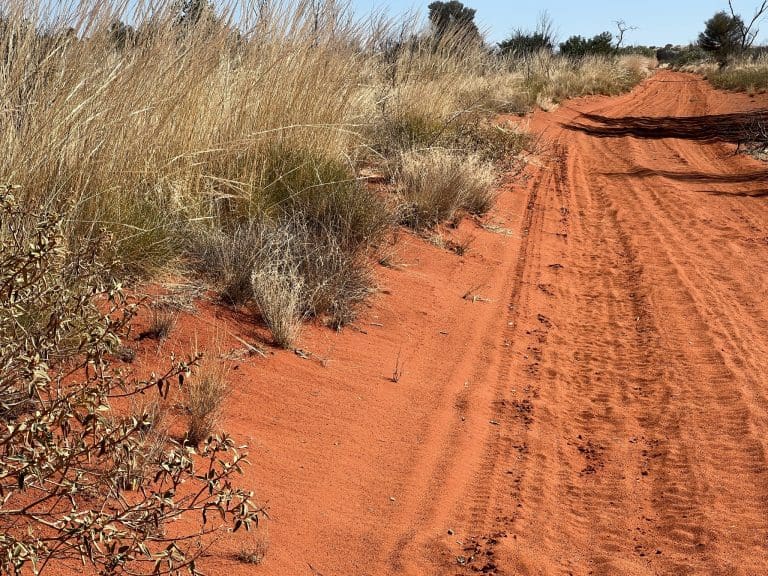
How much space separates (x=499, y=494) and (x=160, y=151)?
3274 millimetres

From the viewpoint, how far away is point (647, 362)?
5.89 metres

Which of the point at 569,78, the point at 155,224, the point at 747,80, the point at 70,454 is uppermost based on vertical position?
the point at 747,80

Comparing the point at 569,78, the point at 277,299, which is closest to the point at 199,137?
the point at 277,299

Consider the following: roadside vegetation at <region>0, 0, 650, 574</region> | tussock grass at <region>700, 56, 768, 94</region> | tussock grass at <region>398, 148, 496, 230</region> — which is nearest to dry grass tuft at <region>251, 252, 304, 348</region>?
roadside vegetation at <region>0, 0, 650, 574</region>

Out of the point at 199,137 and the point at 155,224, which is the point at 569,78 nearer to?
the point at 199,137

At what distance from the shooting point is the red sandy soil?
360cm

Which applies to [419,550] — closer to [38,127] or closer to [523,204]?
[38,127]

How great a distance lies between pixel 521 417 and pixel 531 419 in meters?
0.06

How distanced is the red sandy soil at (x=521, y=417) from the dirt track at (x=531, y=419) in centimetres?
1

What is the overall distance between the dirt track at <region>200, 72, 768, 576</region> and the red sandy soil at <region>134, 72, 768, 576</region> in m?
0.01

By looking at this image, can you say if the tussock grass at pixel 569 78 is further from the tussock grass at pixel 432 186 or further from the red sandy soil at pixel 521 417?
the red sandy soil at pixel 521 417

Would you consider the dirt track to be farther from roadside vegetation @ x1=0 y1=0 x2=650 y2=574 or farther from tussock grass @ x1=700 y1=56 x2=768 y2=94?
tussock grass @ x1=700 y1=56 x2=768 y2=94

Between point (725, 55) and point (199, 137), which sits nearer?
point (199, 137)

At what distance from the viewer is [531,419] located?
16.2 feet
